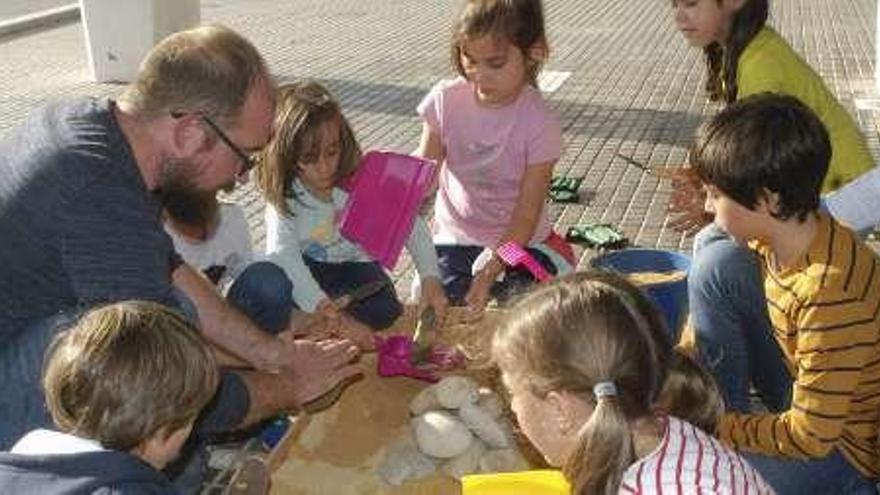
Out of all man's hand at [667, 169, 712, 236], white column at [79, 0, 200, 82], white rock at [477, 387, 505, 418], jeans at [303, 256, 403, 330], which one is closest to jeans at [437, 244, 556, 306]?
jeans at [303, 256, 403, 330]

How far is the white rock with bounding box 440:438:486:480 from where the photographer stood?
2.71 metres

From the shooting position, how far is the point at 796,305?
2.34m

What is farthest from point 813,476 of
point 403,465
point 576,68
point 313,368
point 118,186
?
point 576,68

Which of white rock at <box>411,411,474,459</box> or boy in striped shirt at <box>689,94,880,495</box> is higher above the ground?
boy in striped shirt at <box>689,94,880,495</box>

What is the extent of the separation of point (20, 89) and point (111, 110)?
5615 mm

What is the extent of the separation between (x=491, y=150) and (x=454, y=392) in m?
1.00

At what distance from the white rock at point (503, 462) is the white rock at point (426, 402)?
0.18 metres

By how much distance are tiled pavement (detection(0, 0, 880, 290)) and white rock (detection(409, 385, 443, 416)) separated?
1.59 metres

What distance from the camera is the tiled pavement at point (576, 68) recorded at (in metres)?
5.67

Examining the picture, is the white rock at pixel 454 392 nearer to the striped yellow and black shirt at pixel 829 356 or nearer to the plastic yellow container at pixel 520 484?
the plastic yellow container at pixel 520 484

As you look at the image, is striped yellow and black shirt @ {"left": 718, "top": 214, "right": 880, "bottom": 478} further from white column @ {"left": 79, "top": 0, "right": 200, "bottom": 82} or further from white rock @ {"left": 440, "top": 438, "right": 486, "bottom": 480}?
white column @ {"left": 79, "top": 0, "right": 200, "bottom": 82}

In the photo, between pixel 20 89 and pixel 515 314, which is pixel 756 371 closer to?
pixel 515 314

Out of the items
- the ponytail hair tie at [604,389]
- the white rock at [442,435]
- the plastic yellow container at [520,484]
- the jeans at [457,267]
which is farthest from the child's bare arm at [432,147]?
the ponytail hair tie at [604,389]

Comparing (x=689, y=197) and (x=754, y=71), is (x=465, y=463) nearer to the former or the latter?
(x=689, y=197)
